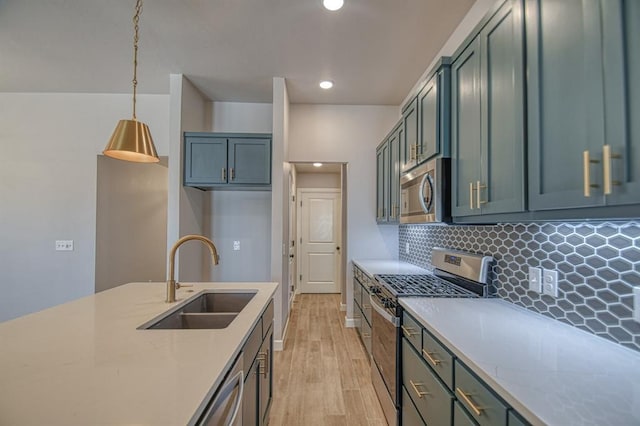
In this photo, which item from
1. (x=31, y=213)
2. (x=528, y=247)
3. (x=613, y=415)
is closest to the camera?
(x=613, y=415)

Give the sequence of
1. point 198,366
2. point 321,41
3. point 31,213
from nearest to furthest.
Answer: point 198,366, point 321,41, point 31,213

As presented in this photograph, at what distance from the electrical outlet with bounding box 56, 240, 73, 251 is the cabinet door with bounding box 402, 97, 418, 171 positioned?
3975mm

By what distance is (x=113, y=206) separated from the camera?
3.80 meters

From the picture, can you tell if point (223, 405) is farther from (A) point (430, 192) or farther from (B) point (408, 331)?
(A) point (430, 192)

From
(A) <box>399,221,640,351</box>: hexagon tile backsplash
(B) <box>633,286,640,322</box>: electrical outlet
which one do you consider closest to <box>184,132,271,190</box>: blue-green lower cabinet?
(A) <box>399,221,640,351</box>: hexagon tile backsplash

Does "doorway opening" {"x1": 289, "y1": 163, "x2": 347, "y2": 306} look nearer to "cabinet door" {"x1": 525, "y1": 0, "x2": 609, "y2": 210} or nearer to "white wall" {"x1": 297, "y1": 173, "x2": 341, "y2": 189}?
"white wall" {"x1": 297, "y1": 173, "x2": 341, "y2": 189}

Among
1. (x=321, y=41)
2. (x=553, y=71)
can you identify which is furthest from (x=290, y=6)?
(x=553, y=71)

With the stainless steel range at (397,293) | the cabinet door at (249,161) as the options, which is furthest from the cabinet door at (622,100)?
the cabinet door at (249,161)

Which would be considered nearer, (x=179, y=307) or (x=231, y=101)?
(x=179, y=307)

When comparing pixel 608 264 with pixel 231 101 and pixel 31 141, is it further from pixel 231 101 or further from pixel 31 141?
pixel 31 141

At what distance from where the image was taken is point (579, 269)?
3.92ft

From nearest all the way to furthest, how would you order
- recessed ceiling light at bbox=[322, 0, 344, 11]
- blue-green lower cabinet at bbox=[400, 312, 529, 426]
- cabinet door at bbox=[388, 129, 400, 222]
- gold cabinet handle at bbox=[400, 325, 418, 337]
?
blue-green lower cabinet at bbox=[400, 312, 529, 426] → gold cabinet handle at bbox=[400, 325, 418, 337] → recessed ceiling light at bbox=[322, 0, 344, 11] → cabinet door at bbox=[388, 129, 400, 222]

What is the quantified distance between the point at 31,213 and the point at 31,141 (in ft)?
2.89

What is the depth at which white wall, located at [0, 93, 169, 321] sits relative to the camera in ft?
11.1
